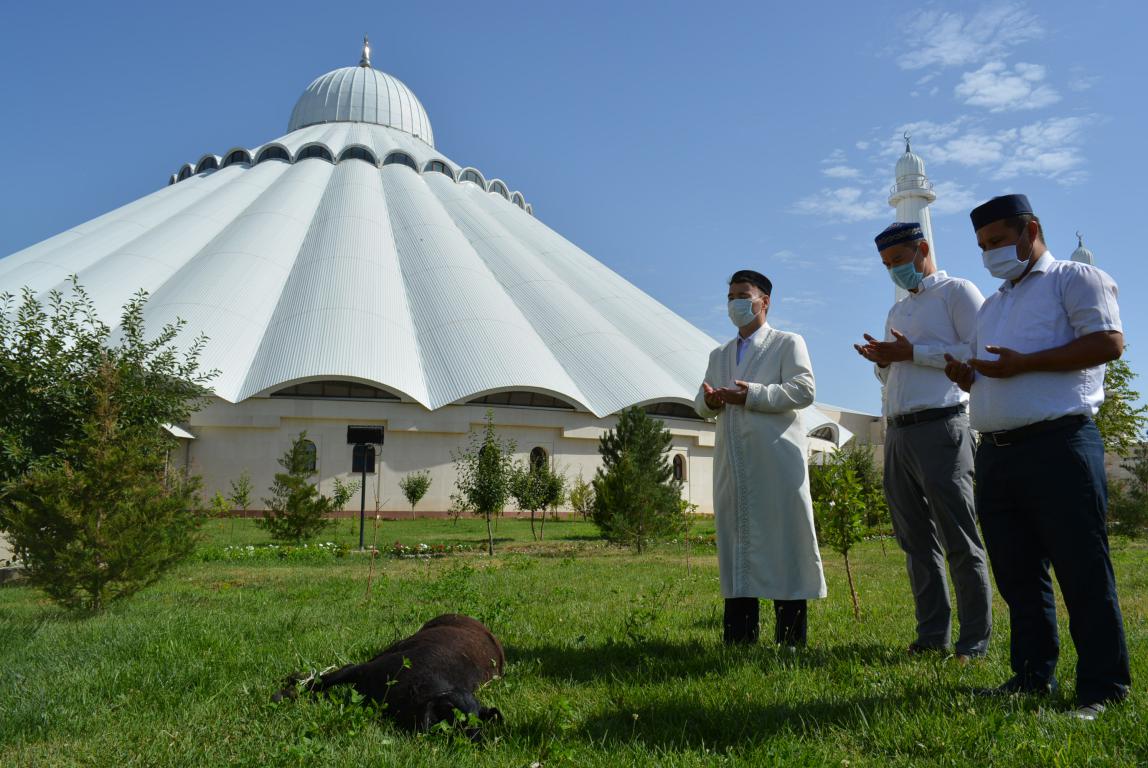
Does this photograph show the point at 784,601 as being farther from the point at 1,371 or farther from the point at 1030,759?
the point at 1,371

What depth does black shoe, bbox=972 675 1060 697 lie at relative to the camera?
3104 millimetres

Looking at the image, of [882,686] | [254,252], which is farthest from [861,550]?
[254,252]

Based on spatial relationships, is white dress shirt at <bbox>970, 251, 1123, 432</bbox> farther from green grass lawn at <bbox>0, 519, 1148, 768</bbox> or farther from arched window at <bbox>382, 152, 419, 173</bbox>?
arched window at <bbox>382, 152, 419, 173</bbox>

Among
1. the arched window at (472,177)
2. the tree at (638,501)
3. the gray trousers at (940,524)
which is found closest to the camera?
the gray trousers at (940,524)

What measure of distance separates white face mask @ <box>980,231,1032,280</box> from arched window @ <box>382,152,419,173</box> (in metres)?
47.5

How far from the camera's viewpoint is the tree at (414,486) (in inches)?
980

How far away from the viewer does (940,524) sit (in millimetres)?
4008

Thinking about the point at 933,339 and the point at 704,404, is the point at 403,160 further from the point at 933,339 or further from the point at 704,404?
the point at 933,339

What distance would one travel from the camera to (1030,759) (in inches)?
94.2

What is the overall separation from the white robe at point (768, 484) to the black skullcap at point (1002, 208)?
1.42 m

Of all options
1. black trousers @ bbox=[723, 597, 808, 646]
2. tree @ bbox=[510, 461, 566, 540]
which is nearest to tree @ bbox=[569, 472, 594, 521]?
tree @ bbox=[510, 461, 566, 540]

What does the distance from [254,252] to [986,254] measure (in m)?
33.8

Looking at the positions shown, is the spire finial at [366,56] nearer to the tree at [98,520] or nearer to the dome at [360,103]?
the dome at [360,103]

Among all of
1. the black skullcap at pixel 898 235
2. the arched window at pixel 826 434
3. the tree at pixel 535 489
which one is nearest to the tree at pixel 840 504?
the black skullcap at pixel 898 235
